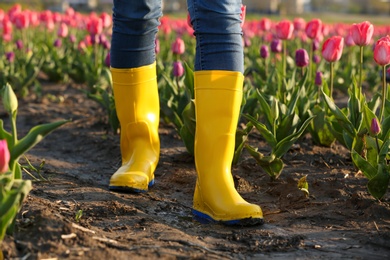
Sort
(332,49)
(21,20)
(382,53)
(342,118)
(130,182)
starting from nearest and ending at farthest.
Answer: (130,182) < (382,53) < (342,118) < (332,49) < (21,20)

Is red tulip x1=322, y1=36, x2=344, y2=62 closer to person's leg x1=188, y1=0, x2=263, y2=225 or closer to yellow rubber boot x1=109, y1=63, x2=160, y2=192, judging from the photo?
yellow rubber boot x1=109, y1=63, x2=160, y2=192

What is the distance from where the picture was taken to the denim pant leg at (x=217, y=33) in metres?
2.25

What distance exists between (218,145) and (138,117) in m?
0.61

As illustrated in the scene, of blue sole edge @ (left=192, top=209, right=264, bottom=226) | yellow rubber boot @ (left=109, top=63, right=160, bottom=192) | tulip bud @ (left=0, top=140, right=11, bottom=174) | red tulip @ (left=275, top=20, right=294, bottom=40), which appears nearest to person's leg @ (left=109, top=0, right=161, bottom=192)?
yellow rubber boot @ (left=109, top=63, right=160, bottom=192)

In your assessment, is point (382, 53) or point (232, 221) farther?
point (382, 53)

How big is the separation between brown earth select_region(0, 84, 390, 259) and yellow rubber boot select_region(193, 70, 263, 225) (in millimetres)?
56

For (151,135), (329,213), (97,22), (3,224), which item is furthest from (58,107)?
(3,224)

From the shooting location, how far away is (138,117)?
2832 mm

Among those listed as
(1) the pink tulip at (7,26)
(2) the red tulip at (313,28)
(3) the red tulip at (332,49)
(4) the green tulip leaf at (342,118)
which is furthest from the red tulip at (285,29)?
(1) the pink tulip at (7,26)

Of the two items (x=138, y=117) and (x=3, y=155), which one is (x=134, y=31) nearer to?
(x=138, y=117)

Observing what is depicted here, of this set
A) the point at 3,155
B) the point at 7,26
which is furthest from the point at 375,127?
the point at 7,26

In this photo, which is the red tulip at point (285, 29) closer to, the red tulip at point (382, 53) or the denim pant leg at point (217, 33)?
the red tulip at point (382, 53)

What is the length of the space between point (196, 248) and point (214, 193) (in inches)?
14.5

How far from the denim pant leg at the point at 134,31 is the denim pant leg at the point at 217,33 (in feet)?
1.26
